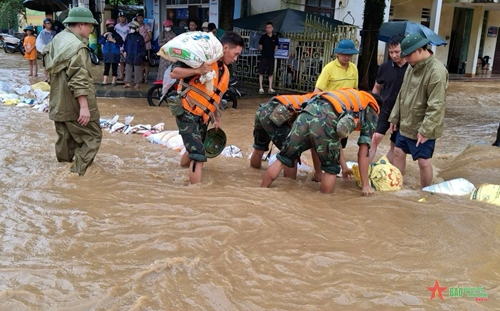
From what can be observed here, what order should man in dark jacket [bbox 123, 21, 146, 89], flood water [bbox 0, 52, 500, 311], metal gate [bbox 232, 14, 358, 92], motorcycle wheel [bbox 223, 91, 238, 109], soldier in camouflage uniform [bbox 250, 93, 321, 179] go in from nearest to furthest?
flood water [bbox 0, 52, 500, 311] → soldier in camouflage uniform [bbox 250, 93, 321, 179] → motorcycle wheel [bbox 223, 91, 238, 109] → man in dark jacket [bbox 123, 21, 146, 89] → metal gate [bbox 232, 14, 358, 92]

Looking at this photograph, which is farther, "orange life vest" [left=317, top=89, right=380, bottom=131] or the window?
the window

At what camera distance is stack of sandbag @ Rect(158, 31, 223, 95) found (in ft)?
13.4

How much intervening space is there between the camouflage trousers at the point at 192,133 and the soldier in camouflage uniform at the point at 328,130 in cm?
70

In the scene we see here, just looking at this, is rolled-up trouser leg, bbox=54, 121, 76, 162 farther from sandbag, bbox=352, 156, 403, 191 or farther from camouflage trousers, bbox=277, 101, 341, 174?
sandbag, bbox=352, 156, 403, 191

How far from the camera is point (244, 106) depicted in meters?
10.6

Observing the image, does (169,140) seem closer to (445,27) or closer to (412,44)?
(412,44)

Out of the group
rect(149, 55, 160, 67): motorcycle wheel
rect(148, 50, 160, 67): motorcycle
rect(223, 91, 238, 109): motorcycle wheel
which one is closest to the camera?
rect(223, 91, 238, 109): motorcycle wheel

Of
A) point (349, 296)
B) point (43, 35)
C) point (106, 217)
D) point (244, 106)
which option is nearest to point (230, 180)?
point (106, 217)

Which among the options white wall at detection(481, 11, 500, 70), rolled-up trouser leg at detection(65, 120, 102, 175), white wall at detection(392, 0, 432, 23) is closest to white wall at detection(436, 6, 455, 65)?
white wall at detection(392, 0, 432, 23)

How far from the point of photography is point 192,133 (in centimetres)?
445

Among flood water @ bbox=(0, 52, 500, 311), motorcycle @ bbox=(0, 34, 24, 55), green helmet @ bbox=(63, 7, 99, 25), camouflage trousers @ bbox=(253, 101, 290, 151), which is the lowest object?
→ flood water @ bbox=(0, 52, 500, 311)

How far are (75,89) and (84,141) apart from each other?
578 millimetres

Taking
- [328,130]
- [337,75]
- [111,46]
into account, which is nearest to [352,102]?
[328,130]

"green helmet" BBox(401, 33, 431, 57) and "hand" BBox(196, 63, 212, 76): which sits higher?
"green helmet" BBox(401, 33, 431, 57)
